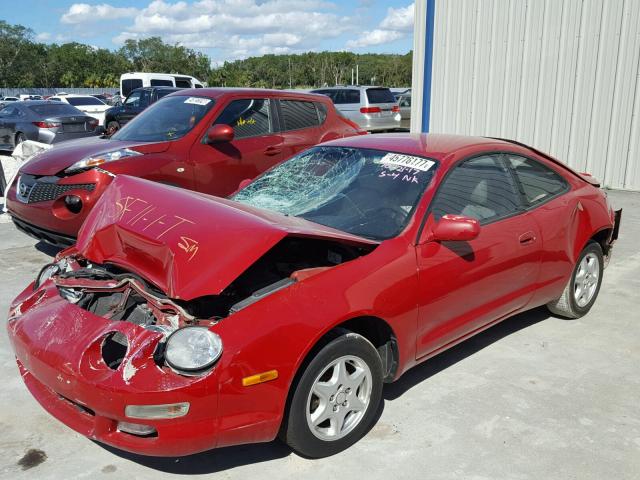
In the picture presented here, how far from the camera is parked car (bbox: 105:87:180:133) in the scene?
60.7 ft

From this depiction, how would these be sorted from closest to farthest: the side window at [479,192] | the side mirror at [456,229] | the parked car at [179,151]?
1. the side mirror at [456,229]
2. the side window at [479,192]
3. the parked car at [179,151]

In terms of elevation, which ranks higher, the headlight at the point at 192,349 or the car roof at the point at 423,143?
the car roof at the point at 423,143

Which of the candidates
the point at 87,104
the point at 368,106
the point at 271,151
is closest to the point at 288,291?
the point at 271,151

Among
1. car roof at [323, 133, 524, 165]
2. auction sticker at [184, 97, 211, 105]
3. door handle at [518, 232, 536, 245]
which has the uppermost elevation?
auction sticker at [184, 97, 211, 105]

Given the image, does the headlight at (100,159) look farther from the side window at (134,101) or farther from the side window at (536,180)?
the side window at (134,101)

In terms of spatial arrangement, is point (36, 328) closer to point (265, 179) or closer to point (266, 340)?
point (266, 340)

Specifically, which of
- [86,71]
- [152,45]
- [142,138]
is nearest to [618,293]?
[142,138]

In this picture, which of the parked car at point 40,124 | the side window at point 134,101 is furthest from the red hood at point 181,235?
the side window at point 134,101

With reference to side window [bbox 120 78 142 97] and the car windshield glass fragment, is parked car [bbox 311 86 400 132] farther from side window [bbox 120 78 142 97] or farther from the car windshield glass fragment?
the car windshield glass fragment

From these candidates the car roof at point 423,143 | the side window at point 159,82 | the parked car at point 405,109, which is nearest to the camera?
the car roof at point 423,143

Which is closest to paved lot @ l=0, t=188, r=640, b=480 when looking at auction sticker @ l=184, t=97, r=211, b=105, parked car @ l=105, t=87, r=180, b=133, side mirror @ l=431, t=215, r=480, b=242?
side mirror @ l=431, t=215, r=480, b=242

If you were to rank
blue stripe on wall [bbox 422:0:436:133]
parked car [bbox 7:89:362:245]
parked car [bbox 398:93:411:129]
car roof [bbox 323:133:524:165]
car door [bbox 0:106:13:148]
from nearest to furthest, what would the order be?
1. car roof [bbox 323:133:524:165]
2. parked car [bbox 7:89:362:245]
3. blue stripe on wall [bbox 422:0:436:133]
4. car door [bbox 0:106:13:148]
5. parked car [bbox 398:93:411:129]

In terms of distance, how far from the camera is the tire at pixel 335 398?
280cm

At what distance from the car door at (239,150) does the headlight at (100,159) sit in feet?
2.09
